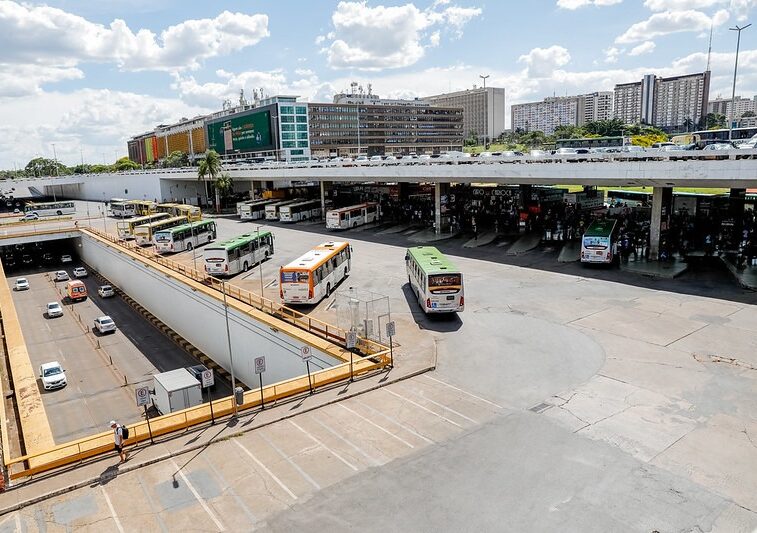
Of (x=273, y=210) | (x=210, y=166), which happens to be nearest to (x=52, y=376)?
(x=273, y=210)

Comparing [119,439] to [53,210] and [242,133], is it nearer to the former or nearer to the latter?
[53,210]

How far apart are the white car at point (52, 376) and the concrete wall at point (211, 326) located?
782 cm

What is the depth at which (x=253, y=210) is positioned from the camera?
70.9m

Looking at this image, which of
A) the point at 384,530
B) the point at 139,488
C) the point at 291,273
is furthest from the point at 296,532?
the point at 291,273

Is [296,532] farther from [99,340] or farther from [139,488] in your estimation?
[99,340]

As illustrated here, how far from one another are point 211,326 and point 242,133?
4237 inches

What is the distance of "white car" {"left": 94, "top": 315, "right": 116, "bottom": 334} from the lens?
39.1 metres

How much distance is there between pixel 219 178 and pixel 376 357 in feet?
227

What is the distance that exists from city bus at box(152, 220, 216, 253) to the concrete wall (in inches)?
120

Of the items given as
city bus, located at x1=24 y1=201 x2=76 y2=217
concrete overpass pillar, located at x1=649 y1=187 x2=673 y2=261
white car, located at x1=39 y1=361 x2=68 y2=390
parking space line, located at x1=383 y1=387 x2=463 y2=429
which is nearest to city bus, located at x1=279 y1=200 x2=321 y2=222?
white car, located at x1=39 y1=361 x2=68 y2=390

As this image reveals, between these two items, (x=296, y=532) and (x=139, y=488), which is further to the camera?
(x=139, y=488)

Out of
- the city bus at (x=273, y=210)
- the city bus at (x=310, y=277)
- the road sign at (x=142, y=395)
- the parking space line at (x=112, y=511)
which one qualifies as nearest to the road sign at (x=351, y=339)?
the road sign at (x=142, y=395)

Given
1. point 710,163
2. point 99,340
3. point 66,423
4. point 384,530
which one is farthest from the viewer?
point 99,340

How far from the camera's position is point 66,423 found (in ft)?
86.9
